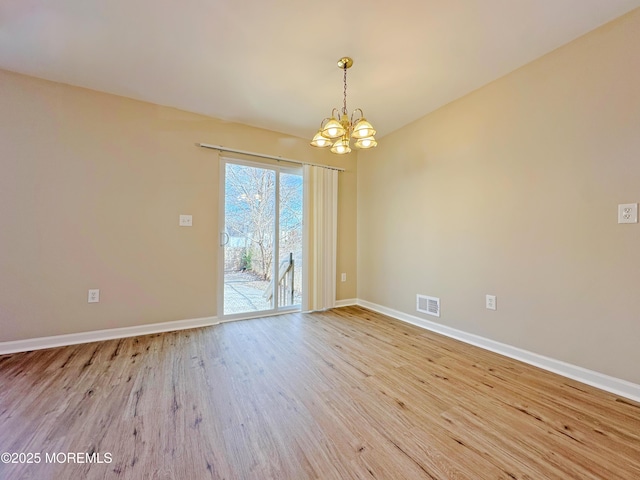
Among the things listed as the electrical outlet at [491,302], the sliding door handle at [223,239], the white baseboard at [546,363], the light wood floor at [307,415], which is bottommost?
the light wood floor at [307,415]

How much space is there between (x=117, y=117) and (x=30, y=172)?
910 mm

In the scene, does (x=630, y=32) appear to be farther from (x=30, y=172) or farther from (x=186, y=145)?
(x=30, y=172)

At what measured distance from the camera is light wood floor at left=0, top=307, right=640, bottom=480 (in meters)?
1.19

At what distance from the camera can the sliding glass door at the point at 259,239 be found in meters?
3.29

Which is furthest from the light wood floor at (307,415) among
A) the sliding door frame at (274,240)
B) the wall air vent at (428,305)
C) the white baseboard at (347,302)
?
the white baseboard at (347,302)

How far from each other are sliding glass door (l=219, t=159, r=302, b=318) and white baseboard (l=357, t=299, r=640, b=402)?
1.81 m

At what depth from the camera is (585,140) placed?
1940 mm

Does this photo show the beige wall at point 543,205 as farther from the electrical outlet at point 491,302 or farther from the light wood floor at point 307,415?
the light wood floor at point 307,415

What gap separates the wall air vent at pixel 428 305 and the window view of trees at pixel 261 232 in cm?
161

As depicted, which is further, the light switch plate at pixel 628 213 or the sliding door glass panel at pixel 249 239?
the sliding door glass panel at pixel 249 239

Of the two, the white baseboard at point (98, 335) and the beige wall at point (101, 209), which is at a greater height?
the beige wall at point (101, 209)

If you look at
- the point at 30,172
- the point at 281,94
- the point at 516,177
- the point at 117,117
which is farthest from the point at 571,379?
the point at 30,172

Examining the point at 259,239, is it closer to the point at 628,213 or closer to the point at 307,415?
the point at 307,415

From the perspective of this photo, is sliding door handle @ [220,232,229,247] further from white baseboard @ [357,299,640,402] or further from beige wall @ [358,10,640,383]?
white baseboard @ [357,299,640,402]
